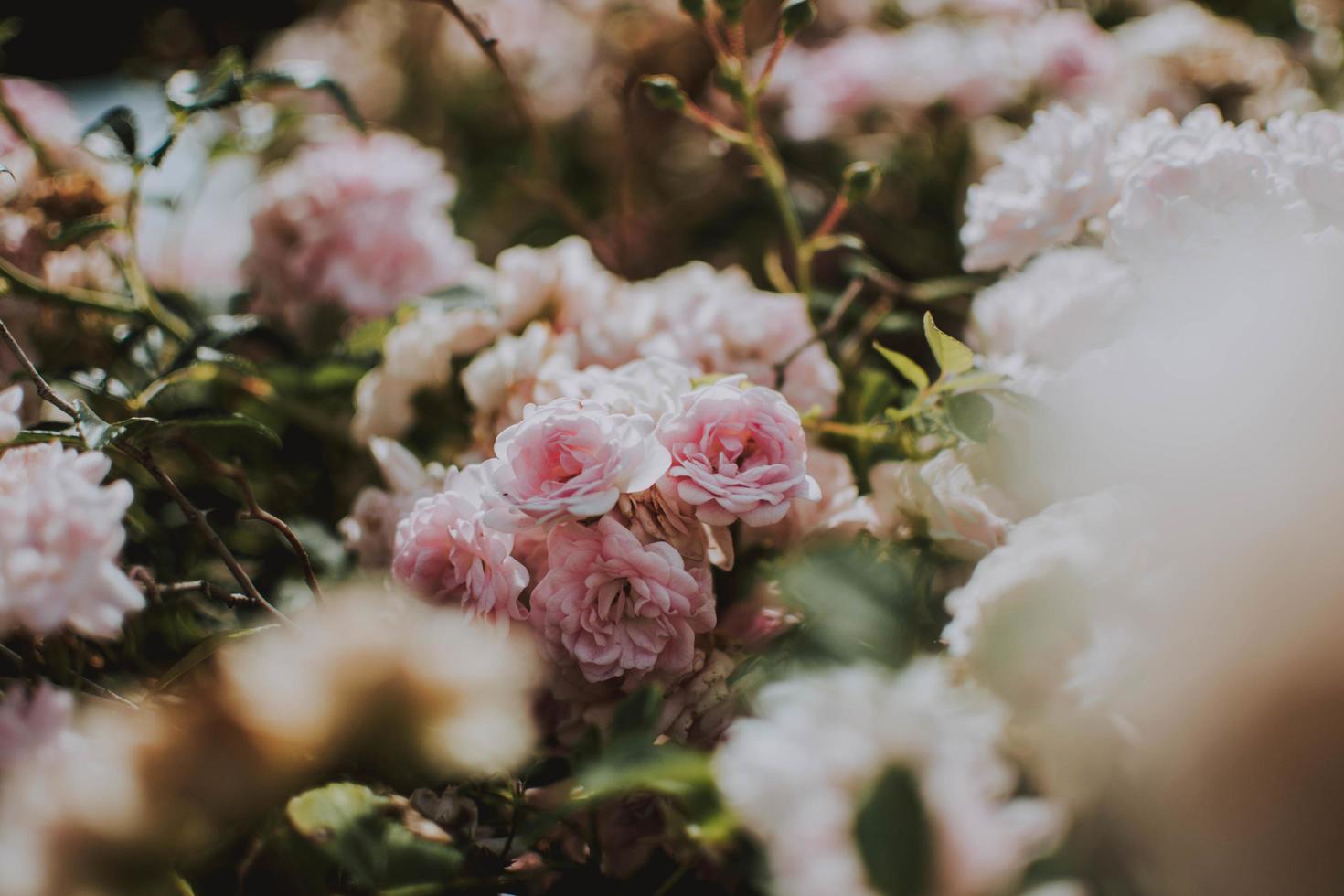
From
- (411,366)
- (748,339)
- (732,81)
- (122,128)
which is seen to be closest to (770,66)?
(732,81)

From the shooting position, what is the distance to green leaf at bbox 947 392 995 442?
422mm

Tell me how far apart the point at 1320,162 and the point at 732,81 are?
29 centimetres

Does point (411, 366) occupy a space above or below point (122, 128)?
below

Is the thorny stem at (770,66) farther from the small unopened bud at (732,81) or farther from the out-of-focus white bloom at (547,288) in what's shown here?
the out-of-focus white bloom at (547,288)

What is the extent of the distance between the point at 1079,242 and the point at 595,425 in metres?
0.38

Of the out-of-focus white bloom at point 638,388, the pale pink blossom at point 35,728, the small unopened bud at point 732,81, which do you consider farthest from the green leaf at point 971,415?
the pale pink blossom at point 35,728

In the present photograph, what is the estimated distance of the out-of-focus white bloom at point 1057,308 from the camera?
488 millimetres

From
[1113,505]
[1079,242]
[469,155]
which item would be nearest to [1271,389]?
[1113,505]

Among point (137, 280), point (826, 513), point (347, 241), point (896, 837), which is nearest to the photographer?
point (896, 837)

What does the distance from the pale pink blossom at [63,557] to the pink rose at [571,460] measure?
0.13m

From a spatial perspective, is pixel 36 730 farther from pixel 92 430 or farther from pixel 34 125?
pixel 34 125

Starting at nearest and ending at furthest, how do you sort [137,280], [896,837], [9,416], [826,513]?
[896,837] → [9,416] → [826,513] → [137,280]

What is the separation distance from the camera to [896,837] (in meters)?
0.25

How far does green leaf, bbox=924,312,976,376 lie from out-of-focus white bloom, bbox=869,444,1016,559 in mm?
38
